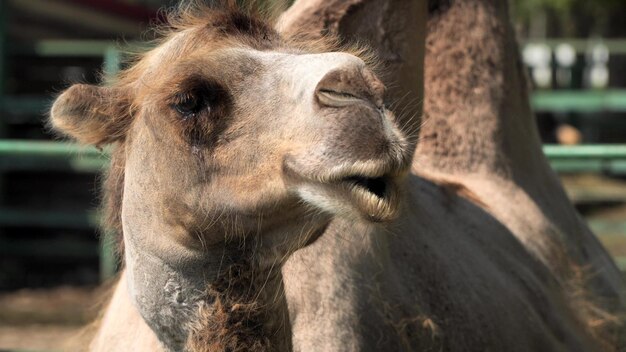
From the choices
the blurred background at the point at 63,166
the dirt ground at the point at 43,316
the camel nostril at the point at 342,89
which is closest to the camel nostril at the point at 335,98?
the camel nostril at the point at 342,89

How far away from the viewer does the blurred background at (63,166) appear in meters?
8.20

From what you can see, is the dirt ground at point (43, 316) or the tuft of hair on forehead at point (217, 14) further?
the dirt ground at point (43, 316)

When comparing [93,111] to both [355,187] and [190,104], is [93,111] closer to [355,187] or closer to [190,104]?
[190,104]

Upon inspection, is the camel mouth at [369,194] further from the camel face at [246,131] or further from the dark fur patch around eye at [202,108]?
the dark fur patch around eye at [202,108]

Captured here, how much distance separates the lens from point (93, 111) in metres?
2.87

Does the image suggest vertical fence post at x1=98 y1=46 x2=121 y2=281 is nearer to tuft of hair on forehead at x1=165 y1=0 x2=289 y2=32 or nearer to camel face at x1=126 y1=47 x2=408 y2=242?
tuft of hair on forehead at x1=165 y1=0 x2=289 y2=32

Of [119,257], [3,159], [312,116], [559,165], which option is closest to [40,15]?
[3,159]

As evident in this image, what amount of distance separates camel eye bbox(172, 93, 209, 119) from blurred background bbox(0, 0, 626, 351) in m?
3.35

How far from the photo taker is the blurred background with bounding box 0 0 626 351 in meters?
8.20

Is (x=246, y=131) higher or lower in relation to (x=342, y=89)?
lower

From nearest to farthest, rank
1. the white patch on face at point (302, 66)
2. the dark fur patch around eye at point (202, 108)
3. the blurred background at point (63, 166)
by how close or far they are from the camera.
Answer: the white patch on face at point (302, 66)
the dark fur patch around eye at point (202, 108)
the blurred background at point (63, 166)

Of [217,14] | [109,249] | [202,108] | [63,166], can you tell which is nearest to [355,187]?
[202,108]

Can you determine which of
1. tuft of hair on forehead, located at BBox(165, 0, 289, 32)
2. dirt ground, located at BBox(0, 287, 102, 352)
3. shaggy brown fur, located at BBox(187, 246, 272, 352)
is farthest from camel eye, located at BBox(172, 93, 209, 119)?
dirt ground, located at BBox(0, 287, 102, 352)

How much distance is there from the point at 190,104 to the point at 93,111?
392mm
